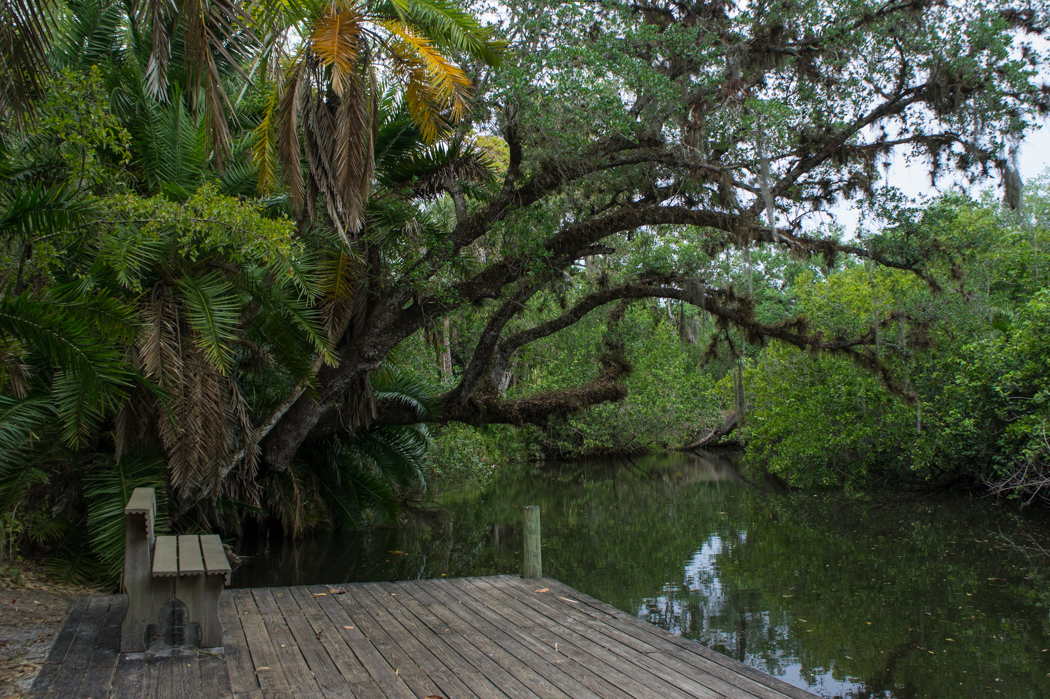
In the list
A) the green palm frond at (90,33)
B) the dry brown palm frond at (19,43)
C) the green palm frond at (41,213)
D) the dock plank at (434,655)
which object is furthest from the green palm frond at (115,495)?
the dry brown palm frond at (19,43)

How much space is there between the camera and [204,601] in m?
5.87

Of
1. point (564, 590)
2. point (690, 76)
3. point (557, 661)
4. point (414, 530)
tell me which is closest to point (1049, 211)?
point (690, 76)

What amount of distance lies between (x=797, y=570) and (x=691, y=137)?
6620mm

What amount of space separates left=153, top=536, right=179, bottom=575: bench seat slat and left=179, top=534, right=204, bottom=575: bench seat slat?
45mm

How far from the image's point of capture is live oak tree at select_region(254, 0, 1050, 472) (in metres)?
10.3

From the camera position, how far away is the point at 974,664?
25.7 feet

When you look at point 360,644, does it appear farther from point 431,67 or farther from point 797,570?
point 797,570

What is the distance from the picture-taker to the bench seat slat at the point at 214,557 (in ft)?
18.5

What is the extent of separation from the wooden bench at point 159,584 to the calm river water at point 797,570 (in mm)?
5045

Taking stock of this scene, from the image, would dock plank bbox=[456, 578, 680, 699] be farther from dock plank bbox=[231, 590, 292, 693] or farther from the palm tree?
the palm tree

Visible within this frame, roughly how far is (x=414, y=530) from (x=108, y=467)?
287 inches

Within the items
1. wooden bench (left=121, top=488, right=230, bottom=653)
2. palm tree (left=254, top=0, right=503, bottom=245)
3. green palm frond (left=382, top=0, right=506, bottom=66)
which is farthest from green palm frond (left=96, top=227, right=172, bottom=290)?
green palm frond (left=382, top=0, right=506, bottom=66)

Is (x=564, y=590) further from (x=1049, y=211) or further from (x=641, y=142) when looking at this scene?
(x=1049, y=211)

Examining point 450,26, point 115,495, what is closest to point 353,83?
point 450,26
